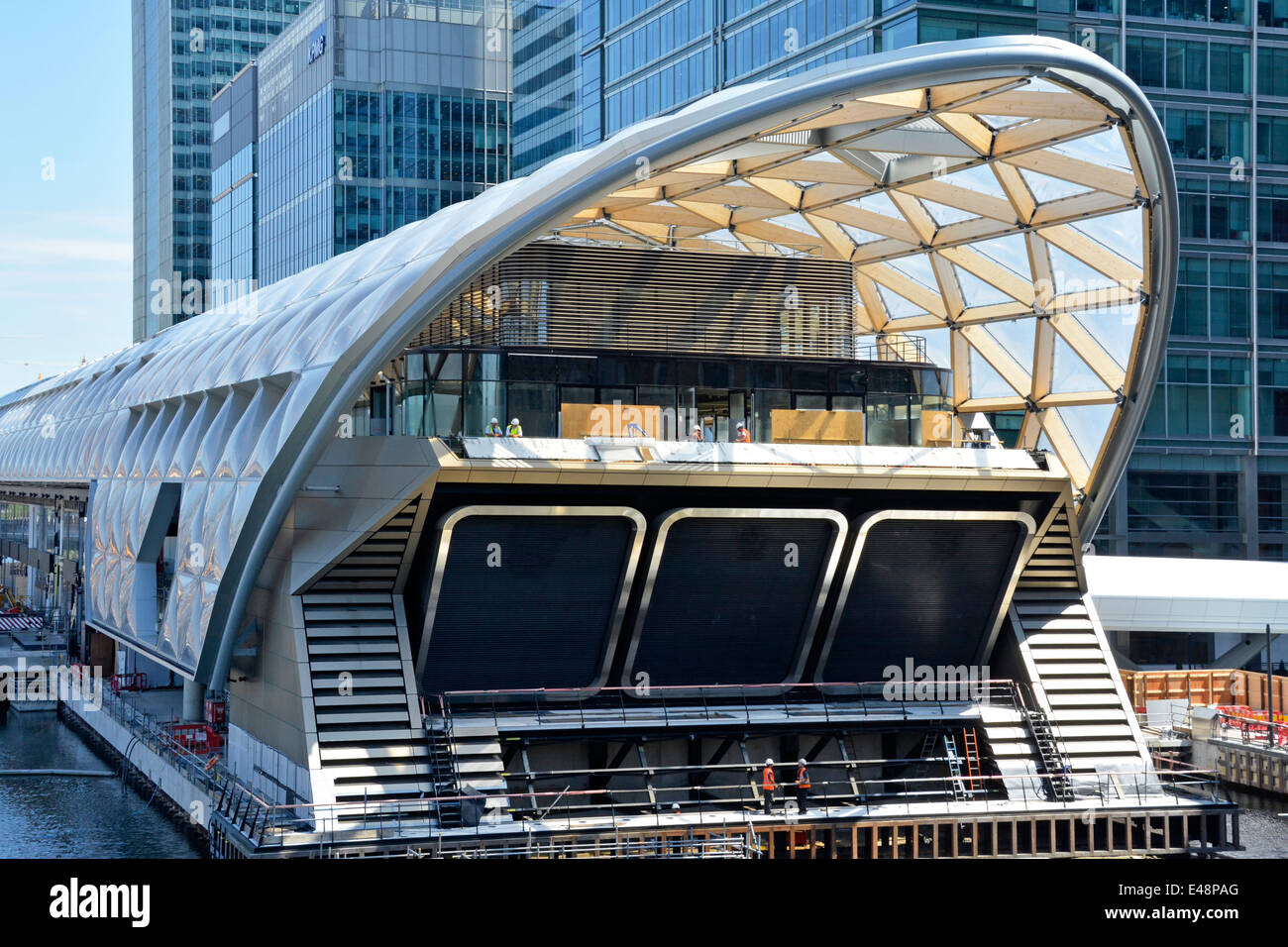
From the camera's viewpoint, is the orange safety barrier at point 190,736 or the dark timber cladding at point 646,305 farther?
the orange safety barrier at point 190,736

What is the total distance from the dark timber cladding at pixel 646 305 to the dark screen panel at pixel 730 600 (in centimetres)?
562

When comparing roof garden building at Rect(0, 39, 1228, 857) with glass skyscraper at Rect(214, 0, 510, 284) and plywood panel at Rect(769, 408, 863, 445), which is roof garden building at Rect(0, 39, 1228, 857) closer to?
plywood panel at Rect(769, 408, 863, 445)

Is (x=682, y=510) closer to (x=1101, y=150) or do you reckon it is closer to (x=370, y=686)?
(x=370, y=686)

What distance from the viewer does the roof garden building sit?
3169 cm

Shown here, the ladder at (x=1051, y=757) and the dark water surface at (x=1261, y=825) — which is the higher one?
the ladder at (x=1051, y=757)

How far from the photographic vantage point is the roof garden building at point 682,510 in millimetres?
31688

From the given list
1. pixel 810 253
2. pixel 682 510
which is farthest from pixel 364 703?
pixel 810 253

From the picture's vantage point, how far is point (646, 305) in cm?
3922

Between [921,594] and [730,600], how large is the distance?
5081 mm

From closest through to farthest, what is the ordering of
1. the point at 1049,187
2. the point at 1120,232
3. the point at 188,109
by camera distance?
1. the point at 1120,232
2. the point at 1049,187
3. the point at 188,109

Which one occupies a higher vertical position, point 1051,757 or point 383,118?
point 383,118

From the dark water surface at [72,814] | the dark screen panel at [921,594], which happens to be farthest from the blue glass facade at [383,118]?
the dark screen panel at [921,594]

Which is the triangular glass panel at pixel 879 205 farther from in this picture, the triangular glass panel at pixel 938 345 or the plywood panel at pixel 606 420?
the plywood panel at pixel 606 420
